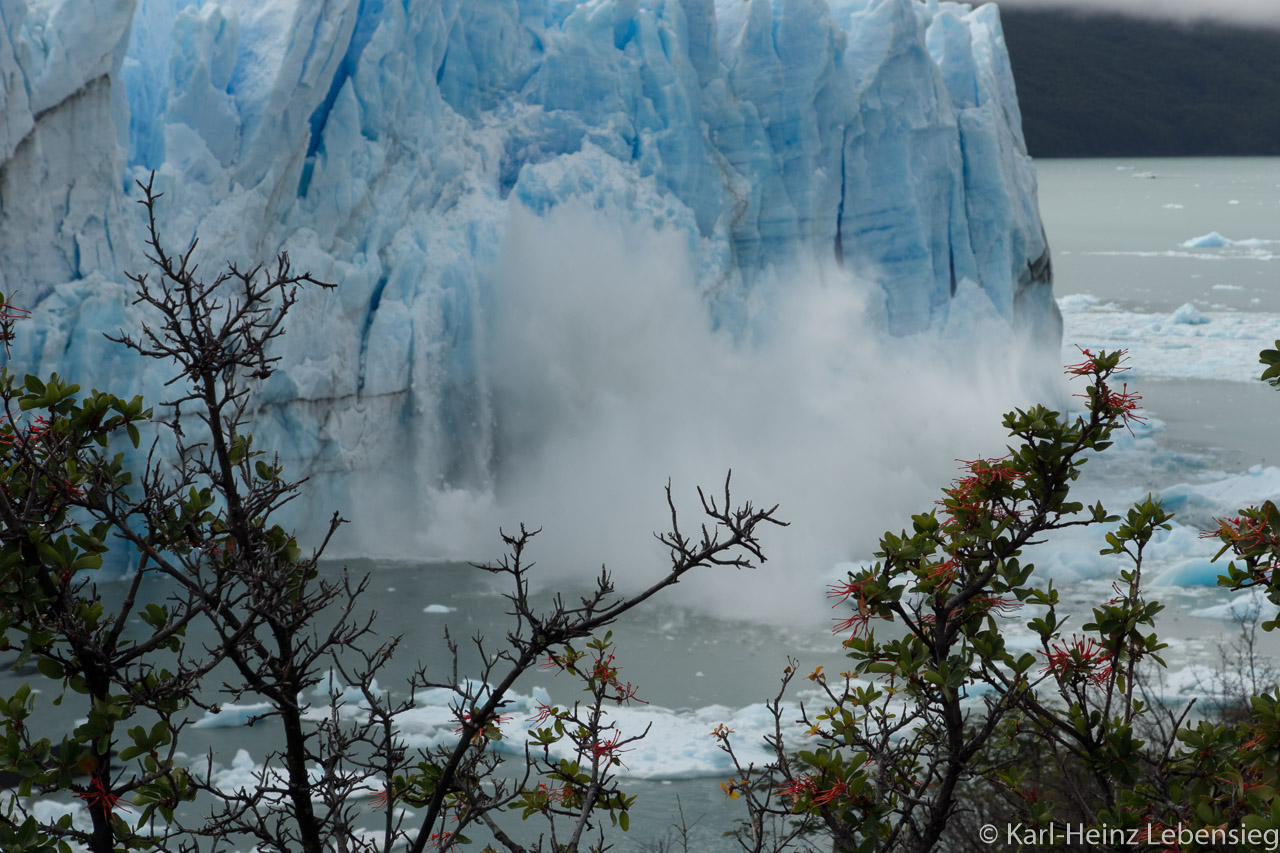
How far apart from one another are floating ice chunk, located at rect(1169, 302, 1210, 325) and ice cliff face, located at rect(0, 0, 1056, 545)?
373 inches

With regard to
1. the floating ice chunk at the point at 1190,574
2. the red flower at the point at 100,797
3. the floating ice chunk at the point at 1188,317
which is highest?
the floating ice chunk at the point at 1188,317

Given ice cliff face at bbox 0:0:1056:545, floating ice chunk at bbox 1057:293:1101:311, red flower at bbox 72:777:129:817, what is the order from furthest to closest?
floating ice chunk at bbox 1057:293:1101:311, ice cliff face at bbox 0:0:1056:545, red flower at bbox 72:777:129:817

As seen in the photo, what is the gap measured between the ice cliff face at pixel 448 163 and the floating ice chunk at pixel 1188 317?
948cm

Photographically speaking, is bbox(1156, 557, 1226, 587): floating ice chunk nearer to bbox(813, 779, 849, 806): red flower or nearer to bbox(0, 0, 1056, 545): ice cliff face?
bbox(0, 0, 1056, 545): ice cliff face

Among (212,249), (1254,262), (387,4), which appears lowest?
(212,249)

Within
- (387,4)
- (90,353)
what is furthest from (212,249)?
(387,4)

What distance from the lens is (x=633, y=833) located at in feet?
20.5

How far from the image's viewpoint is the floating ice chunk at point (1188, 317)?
74.7 ft

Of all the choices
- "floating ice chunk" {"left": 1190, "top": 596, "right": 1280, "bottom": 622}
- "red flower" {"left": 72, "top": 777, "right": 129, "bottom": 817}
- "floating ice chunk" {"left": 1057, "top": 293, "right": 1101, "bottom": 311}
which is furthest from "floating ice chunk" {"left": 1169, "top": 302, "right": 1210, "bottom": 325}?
"red flower" {"left": 72, "top": 777, "right": 129, "bottom": 817}

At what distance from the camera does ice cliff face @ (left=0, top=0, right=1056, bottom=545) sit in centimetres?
856

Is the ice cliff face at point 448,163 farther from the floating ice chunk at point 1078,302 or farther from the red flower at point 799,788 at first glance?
the floating ice chunk at point 1078,302

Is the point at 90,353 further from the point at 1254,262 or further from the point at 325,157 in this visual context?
the point at 1254,262

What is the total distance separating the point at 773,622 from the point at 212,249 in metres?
5.85

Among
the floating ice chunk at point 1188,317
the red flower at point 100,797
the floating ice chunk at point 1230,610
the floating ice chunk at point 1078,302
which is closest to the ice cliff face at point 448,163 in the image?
the floating ice chunk at point 1230,610
